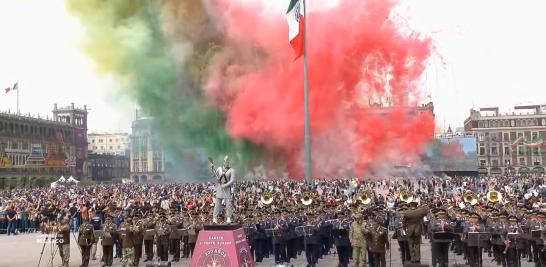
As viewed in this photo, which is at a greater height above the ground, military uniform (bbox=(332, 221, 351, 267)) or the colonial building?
the colonial building

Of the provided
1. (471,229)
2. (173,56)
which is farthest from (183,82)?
(471,229)

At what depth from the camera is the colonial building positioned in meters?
87.1

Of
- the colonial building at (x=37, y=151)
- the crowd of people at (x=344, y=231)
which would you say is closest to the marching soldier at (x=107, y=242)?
the crowd of people at (x=344, y=231)

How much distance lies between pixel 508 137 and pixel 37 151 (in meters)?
101

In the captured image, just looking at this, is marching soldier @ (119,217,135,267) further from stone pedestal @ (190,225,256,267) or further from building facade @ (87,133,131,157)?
building facade @ (87,133,131,157)

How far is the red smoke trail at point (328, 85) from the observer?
159 feet

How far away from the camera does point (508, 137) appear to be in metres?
127

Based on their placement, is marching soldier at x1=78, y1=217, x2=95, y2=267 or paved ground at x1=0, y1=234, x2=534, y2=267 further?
paved ground at x1=0, y1=234, x2=534, y2=267

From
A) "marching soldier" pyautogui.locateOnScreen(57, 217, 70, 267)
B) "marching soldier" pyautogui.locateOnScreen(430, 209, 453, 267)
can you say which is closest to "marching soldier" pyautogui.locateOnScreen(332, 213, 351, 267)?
"marching soldier" pyautogui.locateOnScreen(430, 209, 453, 267)

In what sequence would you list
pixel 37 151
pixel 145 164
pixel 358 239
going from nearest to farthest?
pixel 358 239 → pixel 37 151 → pixel 145 164

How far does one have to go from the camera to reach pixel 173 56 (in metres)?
57.5

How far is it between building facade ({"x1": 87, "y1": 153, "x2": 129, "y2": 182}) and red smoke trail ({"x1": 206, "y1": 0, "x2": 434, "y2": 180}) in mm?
72653

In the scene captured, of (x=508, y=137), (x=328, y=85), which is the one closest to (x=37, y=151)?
(x=328, y=85)

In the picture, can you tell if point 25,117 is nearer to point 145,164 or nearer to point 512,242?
point 145,164
